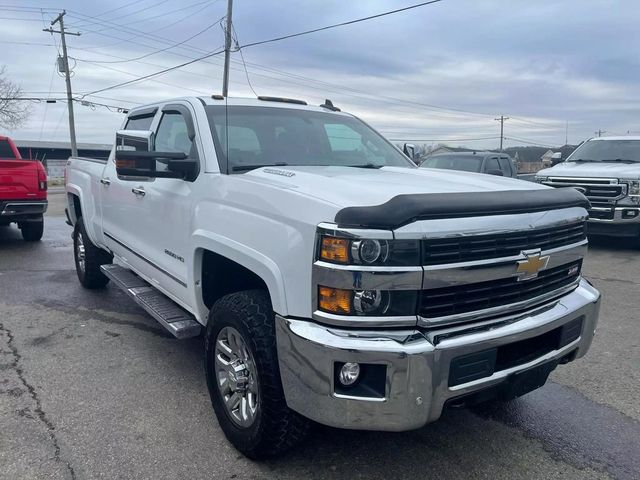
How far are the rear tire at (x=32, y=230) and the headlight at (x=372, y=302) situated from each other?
9195 millimetres

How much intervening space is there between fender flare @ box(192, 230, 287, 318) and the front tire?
→ 189 mm

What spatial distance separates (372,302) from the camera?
2381mm

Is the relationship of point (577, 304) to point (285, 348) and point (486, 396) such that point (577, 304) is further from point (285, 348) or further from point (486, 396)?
point (285, 348)

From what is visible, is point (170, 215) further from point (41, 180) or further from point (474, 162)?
point (474, 162)

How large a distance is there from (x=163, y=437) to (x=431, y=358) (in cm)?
174

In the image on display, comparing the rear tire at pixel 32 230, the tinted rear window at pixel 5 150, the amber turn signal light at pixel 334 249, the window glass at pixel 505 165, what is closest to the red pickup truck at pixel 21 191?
the rear tire at pixel 32 230

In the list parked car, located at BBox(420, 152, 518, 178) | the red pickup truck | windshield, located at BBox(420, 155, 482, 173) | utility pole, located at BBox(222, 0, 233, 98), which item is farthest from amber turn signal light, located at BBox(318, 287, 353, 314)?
utility pole, located at BBox(222, 0, 233, 98)

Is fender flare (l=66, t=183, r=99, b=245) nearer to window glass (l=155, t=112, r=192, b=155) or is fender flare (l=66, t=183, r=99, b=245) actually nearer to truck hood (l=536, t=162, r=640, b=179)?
window glass (l=155, t=112, r=192, b=155)

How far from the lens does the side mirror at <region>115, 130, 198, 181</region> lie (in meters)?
3.28

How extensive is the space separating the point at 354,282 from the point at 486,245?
0.67 metres

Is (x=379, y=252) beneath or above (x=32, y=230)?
above

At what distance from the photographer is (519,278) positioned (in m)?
2.69

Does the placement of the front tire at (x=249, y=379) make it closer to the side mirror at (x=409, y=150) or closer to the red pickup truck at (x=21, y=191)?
the side mirror at (x=409, y=150)

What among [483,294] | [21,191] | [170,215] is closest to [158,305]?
[170,215]
